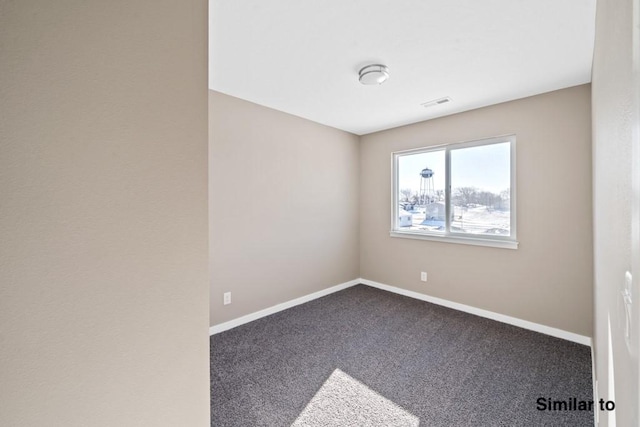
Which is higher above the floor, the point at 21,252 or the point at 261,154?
the point at 261,154

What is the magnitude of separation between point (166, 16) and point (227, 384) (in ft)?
7.36

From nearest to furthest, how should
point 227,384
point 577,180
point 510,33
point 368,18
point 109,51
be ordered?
point 109,51
point 368,18
point 510,33
point 227,384
point 577,180

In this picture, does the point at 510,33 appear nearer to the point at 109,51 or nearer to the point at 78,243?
the point at 109,51

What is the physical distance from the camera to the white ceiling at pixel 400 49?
1655 mm

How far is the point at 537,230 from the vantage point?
2896 mm

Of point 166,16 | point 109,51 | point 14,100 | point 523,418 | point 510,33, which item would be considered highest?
point 510,33

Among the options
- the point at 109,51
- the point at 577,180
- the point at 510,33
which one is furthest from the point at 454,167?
the point at 109,51

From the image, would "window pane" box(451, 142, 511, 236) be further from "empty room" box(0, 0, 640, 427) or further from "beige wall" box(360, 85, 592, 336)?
"beige wall" box(360, 85, 592, 336)

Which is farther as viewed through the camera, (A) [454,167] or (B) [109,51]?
(A) [454,167]

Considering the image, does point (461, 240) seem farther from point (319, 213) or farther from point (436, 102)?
point (319, 213)

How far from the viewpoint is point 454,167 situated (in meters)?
3.57

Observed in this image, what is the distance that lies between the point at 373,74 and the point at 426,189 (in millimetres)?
2059

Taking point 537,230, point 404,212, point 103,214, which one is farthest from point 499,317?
point 103,214

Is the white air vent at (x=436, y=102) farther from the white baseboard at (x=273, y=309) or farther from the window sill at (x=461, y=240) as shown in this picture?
the white baseboard at (x=273, y=309)
